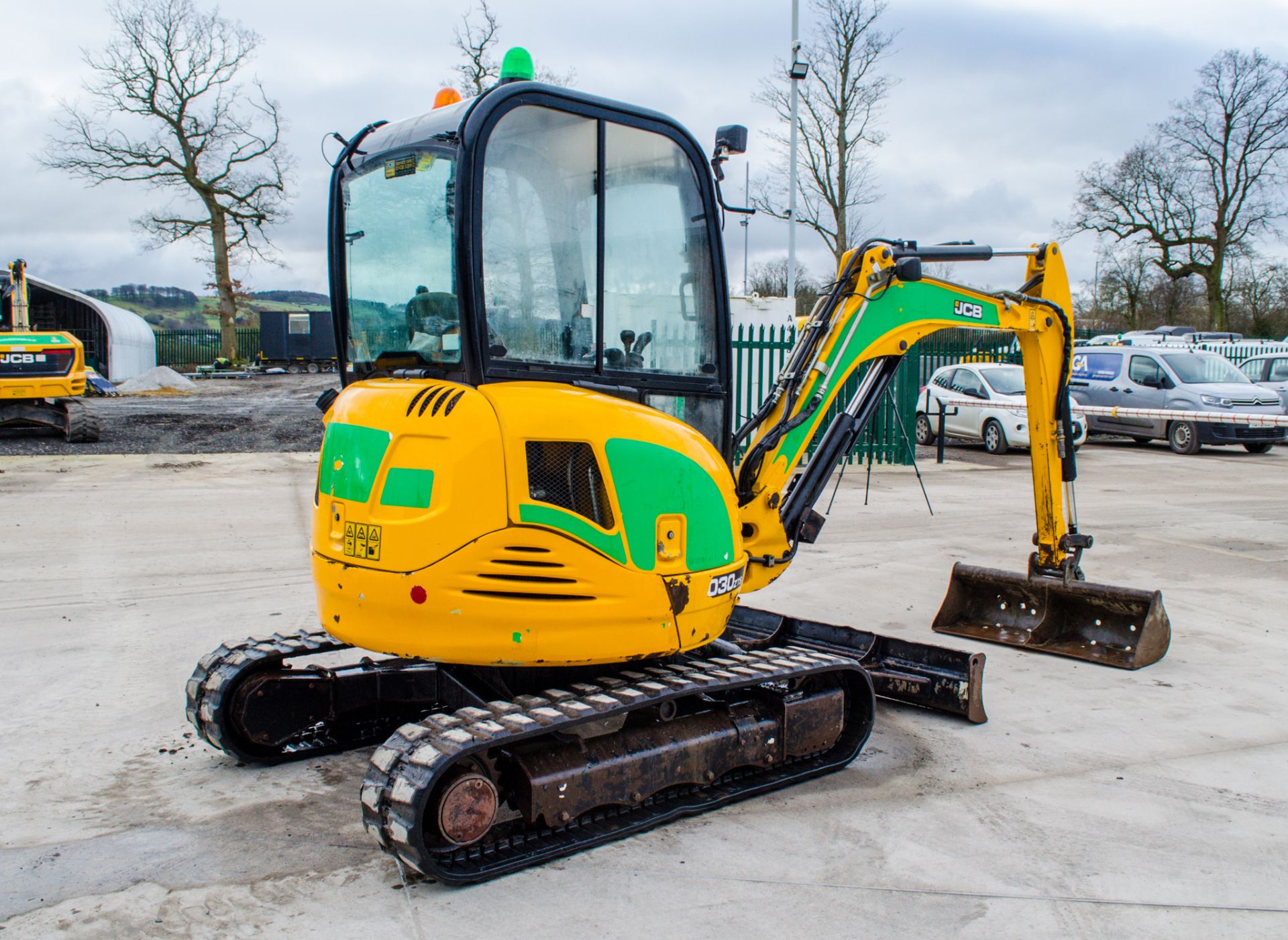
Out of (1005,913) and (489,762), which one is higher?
(489,762)

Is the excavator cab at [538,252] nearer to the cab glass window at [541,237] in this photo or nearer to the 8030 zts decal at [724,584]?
the cab glass window at [541,237]

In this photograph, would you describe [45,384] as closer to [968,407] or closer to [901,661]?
[968,407]

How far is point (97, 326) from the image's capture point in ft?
127

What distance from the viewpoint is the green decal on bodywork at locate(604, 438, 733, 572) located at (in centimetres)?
400

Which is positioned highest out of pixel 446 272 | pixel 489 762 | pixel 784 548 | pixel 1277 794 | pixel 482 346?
pixel 446 272

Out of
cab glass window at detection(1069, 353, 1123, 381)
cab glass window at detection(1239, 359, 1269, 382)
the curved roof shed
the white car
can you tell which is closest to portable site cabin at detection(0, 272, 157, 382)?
the curved roof shed

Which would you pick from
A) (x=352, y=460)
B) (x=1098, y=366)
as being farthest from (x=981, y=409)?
(x=352, y=460)

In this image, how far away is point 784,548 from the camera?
5332mm

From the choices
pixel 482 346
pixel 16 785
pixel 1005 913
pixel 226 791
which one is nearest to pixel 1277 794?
pixel 1005 913

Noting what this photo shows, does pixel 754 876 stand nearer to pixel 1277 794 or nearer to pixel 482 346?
pixel 482 346

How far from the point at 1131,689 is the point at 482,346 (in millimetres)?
4196

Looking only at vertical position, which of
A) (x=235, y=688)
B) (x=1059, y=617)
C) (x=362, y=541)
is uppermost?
(x=362, y=541)

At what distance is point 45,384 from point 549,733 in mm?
17076

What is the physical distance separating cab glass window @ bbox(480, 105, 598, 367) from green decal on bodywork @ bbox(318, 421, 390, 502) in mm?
554
